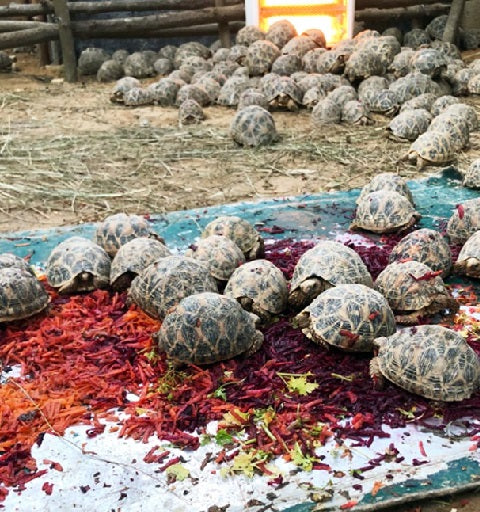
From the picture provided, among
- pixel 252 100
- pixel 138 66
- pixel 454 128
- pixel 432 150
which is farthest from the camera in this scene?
pixel 138 66

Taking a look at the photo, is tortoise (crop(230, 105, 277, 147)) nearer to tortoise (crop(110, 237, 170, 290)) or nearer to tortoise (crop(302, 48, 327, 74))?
tortoise (crop(302, 48, 327, 74))

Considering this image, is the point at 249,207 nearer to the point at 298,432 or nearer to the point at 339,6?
the point at 298,432

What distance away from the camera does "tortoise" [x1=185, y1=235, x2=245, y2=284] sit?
4.08 meters

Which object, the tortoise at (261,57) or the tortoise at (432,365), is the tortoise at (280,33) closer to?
the tortoise at (261,57)

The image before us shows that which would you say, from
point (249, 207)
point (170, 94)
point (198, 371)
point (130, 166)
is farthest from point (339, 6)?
point (198, 371)

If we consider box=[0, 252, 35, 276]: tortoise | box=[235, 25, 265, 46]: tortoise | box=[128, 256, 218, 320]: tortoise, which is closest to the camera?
box=[128, 256, 218, 320]: tortoise

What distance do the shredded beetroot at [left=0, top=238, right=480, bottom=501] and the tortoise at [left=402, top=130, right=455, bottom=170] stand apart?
3053 mm

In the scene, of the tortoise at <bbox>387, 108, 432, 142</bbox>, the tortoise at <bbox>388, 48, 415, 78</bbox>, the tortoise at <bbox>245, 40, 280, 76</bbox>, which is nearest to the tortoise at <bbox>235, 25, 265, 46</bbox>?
the tortoise at <bbox>245, 40, 280, 76</bbox>

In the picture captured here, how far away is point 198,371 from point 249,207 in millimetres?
2400

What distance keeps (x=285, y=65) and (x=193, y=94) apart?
1.43 metres

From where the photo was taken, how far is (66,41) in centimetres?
1094

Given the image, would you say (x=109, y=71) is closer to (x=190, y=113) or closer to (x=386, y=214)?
(x=190, y=113)

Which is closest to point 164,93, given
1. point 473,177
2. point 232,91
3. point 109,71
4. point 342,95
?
point 232,91

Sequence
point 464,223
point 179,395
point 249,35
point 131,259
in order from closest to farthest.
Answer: point 179,395 < point 131,259 < point 464,223 < point 249,35
